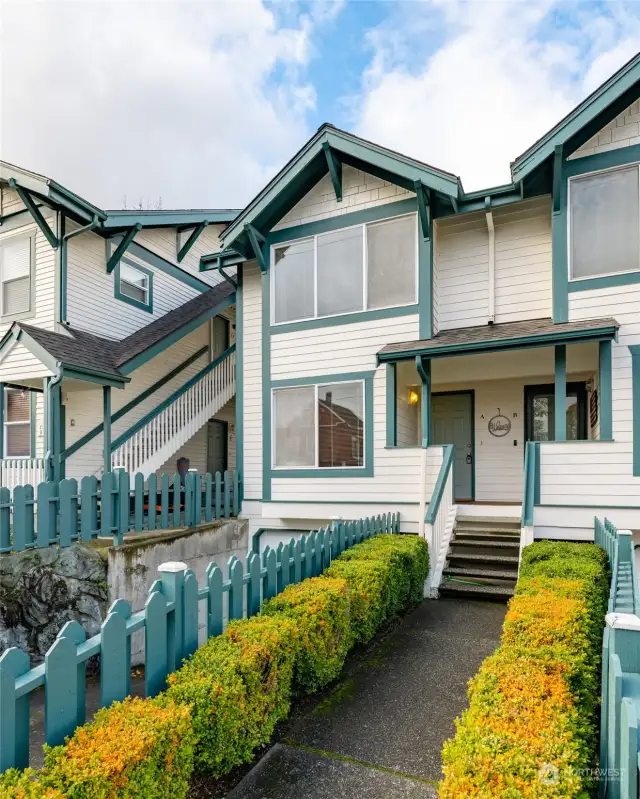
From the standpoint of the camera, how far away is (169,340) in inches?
434

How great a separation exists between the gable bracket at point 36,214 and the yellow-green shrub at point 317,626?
9094 millimetres

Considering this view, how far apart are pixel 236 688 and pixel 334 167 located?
28.3 ft

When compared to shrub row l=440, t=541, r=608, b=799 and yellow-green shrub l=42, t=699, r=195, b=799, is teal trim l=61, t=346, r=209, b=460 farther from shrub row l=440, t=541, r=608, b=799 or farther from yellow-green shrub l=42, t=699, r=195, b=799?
shrub row l=440, t=541, r=608, b=799

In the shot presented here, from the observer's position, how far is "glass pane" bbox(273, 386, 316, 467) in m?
9.55

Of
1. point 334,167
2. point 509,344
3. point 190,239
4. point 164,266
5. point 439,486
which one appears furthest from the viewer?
point 190,239

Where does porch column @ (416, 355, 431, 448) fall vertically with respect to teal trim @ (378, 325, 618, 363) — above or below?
below

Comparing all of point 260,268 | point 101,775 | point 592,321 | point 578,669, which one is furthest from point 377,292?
point 101,775

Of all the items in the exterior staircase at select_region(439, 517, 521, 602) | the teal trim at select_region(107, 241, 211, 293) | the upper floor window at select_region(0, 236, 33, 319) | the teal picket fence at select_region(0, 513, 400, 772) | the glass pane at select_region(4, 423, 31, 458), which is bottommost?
the exterior staircase at select_region(439, 517, 521, 602)

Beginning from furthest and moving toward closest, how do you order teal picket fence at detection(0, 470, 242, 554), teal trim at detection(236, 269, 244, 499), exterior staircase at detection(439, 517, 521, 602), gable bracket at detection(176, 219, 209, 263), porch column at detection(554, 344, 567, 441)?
gable bracket at detection(176, 219, 209, 263)
teal trim at detection(236, 269, 244, 499)
porch column at detection(554, 344, 567, 441)
exterior staircase at detection(439, 517, 521, 602)
teal picket fence at detection(0, 470, 242, 554)

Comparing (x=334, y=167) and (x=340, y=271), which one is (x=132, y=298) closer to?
(x=340, y=271)

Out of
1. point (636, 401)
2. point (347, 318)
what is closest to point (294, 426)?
point (347, 318)

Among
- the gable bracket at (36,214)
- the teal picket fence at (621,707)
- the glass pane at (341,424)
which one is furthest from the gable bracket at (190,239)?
the teal picket fence at (621,707)

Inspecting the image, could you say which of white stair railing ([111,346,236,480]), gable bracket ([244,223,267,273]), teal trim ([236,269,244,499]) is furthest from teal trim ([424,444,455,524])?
white stair railing ([111,346,236,480])

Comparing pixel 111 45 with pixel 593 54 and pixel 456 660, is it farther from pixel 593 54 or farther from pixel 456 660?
pixel 456 660
